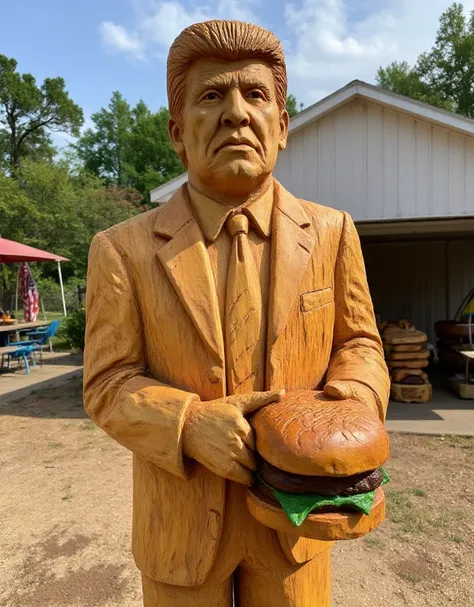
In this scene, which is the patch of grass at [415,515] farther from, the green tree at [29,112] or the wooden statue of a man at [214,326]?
the green tree at [29,112]

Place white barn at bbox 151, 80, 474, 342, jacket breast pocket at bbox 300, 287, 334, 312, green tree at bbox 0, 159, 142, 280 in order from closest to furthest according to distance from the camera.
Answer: jacket breast pocket at bbox 300, 287, 334, 312
white barn at bbox 151, 80, 474, 342
green tree at bbox 0, 159, 142, 280

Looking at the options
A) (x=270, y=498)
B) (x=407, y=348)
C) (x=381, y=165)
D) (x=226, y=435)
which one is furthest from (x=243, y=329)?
(x=407, y=348)

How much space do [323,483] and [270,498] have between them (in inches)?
5.7

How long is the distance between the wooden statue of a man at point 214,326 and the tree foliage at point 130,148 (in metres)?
30.5

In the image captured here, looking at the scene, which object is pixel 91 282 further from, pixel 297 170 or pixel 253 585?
pixel 297 170

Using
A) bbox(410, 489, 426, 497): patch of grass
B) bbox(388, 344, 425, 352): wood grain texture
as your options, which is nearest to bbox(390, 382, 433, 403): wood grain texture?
bbox(388, 344, 425, 352): wood grain texture

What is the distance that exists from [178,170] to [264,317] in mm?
33367

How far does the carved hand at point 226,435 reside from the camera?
1146 mm

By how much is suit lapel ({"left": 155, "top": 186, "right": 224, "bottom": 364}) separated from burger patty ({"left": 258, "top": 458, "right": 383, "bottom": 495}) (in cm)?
37

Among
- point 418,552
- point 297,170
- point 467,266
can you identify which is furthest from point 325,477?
point 467,266

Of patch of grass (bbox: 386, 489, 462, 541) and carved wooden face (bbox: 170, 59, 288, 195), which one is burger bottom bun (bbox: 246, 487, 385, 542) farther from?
patch of grass (bbox: 386, 489, 462, 541)

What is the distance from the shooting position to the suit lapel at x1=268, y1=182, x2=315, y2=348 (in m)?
1.35

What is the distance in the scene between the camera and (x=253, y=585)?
56.0 inches

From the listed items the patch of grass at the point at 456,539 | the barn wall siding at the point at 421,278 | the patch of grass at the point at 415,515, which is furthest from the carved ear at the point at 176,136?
the barn wall siding at the point at 421,278
